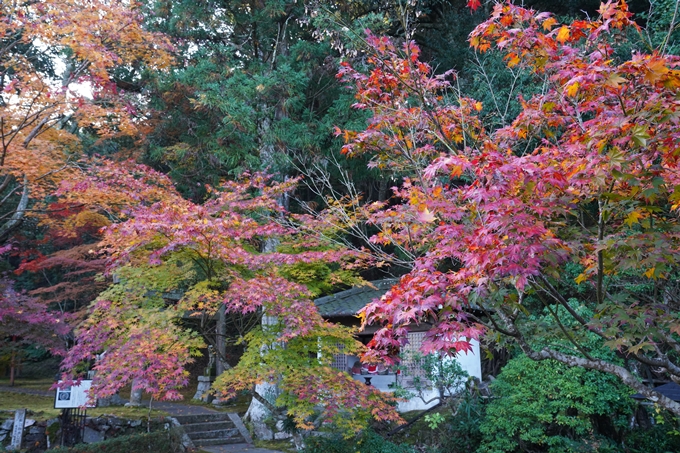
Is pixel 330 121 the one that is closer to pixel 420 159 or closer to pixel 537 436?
pixel 420 159

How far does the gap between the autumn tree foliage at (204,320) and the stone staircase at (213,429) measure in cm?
447

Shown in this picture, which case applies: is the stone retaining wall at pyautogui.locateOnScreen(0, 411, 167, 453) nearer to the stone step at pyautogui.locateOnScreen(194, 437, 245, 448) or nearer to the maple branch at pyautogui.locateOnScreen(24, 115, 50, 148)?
the stone step at pyautogui.locateOnScreen(194, 437, 245, 448)

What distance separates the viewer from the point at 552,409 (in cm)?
844

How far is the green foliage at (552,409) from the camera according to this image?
827 cm

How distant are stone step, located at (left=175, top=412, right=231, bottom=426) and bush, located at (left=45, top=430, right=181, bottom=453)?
236 centimetres

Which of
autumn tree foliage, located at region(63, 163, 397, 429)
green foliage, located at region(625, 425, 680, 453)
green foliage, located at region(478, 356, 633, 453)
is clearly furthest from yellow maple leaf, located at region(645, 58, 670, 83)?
green foliage, located at region(625, 425, 680, 453)

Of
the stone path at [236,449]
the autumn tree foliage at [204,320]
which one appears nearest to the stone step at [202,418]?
the stone path at [236,449]

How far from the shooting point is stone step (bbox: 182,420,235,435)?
36.6 ft

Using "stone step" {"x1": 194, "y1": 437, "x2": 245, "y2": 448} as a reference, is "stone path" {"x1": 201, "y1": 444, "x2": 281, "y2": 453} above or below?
below

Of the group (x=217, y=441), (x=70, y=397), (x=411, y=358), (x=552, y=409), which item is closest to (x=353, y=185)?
(x=552, y=409)

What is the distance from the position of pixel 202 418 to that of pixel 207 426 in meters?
0.50

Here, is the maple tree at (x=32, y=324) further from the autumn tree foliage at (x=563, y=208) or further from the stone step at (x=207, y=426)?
the autumn tree foliage at (x=563, y=208)

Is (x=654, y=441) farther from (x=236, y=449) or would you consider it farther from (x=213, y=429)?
(x=213, y=429)

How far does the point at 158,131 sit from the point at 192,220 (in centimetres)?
841
